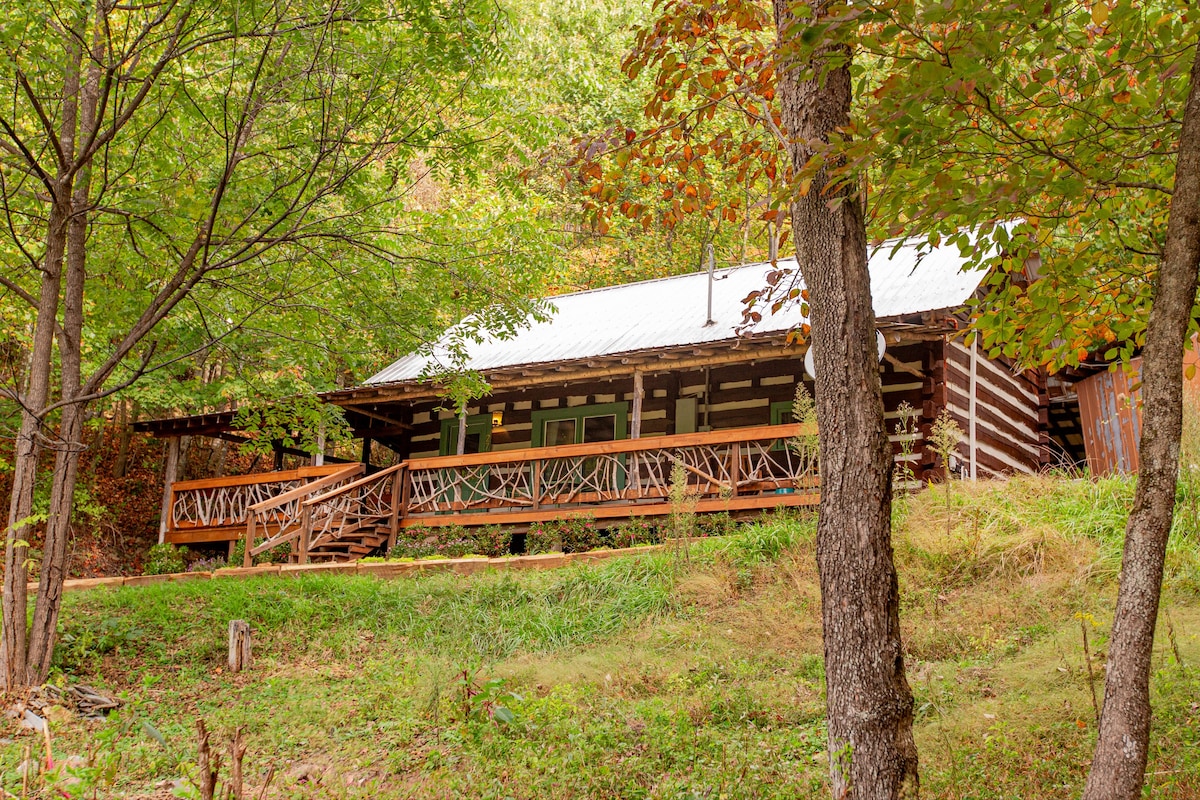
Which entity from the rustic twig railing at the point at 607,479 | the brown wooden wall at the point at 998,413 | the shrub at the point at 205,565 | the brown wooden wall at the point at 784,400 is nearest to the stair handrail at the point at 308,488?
the rustic twig railing at the point at 607,479

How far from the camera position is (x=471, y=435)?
67.3 ft

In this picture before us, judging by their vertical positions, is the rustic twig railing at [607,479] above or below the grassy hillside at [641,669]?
above

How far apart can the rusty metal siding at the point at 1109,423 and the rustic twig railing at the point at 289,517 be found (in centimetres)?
1140

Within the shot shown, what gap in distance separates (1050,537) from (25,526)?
931 cm

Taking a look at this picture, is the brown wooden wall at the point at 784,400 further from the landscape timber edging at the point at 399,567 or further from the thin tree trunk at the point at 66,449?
the thin tree trunk at the point at 66,449

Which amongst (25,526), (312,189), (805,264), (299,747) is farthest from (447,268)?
(805,264)

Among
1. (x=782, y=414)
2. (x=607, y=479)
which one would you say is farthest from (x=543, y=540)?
(x=782, y=414)

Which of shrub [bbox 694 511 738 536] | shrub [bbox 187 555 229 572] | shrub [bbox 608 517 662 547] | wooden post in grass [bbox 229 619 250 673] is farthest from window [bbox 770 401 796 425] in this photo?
wooden post in grass [bbox 229 619 250 673]

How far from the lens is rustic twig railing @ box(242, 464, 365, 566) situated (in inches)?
568

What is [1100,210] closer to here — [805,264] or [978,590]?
[805,264]

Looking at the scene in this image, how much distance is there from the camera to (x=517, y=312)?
11078 mm

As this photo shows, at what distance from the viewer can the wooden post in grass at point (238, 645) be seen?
9266 millimetres

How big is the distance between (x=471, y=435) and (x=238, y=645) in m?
11.3

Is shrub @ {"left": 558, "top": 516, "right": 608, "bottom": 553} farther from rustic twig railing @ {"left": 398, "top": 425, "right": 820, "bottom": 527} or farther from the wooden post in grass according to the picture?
the wooden post in grass
